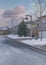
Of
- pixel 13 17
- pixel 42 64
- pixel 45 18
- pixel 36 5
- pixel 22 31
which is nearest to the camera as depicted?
pixel 42 64

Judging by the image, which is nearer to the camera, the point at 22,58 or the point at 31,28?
the point at 22,58

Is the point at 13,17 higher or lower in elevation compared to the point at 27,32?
higher

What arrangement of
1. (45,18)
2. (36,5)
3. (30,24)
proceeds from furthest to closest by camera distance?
(30,24), (45,18), (36,5)

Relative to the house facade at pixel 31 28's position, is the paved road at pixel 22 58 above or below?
below

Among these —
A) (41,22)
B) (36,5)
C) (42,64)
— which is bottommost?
(42,64)

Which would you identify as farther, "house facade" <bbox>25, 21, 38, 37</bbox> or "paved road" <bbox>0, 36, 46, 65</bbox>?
"house facade" <bbox>25, 21, 38, 37</bbox>

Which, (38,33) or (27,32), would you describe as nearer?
(38,33)

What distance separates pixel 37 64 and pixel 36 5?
105ft

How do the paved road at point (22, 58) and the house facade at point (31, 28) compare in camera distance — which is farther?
the house facade at point (31, 28)

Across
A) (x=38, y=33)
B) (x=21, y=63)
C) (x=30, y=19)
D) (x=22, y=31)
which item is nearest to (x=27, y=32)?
(x=22, y=31)

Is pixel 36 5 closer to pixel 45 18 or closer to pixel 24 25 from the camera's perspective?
pixel 45 18

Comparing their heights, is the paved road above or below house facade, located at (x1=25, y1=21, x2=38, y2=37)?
below

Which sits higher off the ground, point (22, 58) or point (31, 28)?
point (31, 28)

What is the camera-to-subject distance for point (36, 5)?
41.3 metres
